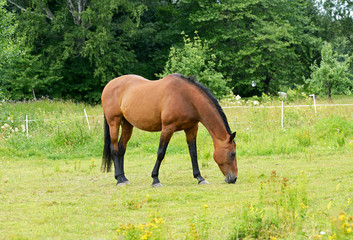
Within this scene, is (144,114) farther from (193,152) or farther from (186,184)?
(186,184)

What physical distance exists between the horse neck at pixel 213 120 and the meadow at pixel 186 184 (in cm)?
89

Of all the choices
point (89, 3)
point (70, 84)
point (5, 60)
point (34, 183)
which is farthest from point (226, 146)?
point (70, 84)

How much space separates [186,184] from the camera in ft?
30.2

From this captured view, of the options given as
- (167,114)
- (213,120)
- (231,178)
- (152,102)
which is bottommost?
(231,178)

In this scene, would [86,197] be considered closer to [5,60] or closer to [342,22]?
[5,60]

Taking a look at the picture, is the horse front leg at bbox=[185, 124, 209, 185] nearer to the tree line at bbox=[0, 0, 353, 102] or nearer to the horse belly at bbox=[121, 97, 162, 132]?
the horse belly at bbox=[121, 97, 162, 132]

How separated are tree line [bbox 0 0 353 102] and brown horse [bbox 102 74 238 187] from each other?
16375 mm

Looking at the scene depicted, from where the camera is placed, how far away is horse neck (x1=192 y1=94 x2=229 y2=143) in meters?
8.77

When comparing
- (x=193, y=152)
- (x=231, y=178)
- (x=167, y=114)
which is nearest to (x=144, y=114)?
(x=167, y=114)

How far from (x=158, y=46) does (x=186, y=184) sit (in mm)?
29565

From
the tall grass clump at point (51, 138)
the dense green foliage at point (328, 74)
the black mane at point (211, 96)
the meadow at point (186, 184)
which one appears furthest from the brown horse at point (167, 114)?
the dense green foliage at point (328, 74)

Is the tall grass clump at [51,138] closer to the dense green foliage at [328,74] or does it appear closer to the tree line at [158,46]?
the tree line at [158,46]

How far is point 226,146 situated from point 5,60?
17712 mm

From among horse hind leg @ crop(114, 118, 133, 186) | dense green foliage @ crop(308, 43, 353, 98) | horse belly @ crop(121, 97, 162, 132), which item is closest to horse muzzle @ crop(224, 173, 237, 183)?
horse belly @ crop(121, 97, 162, 132)
